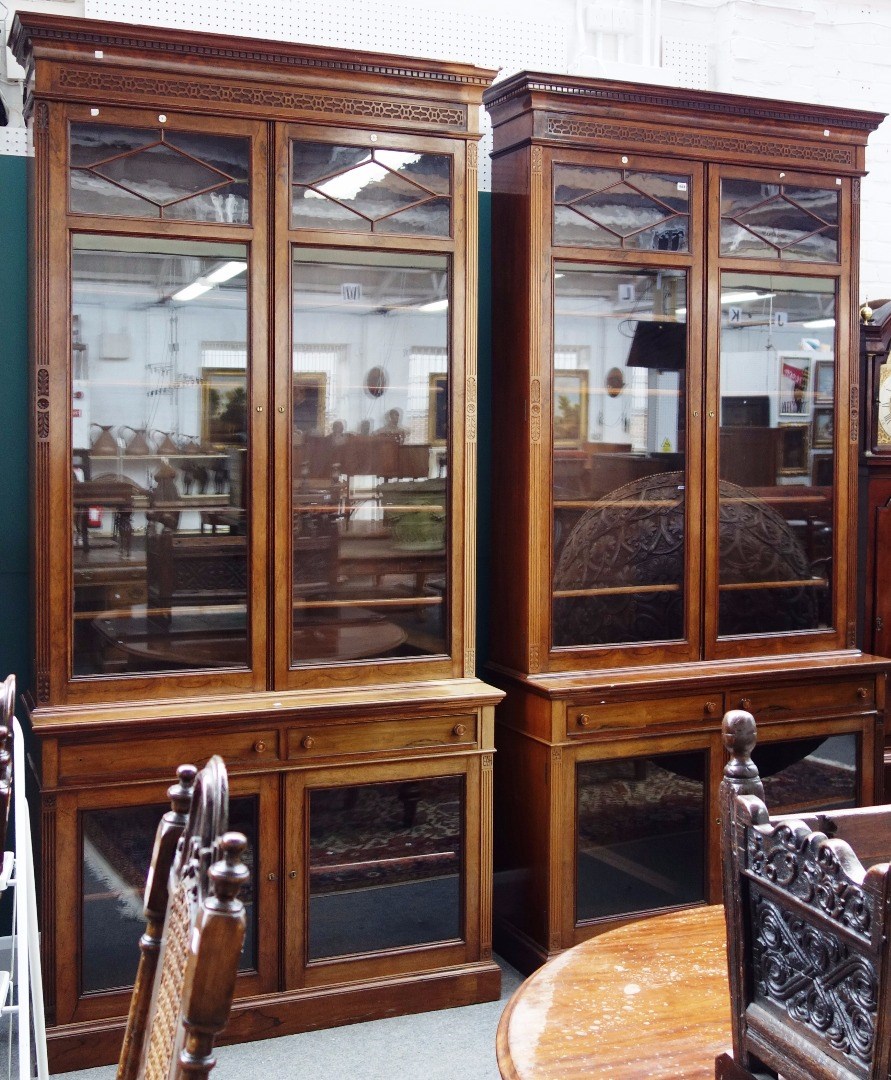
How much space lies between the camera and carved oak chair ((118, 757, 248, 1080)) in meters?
0.95

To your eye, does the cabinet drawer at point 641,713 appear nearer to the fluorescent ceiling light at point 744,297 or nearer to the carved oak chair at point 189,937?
the fluorescent ceiling light at point 744,297

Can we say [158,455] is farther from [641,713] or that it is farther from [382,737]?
[641,713]

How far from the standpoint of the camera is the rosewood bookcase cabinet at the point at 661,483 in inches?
136

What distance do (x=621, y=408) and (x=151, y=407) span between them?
4.59ft

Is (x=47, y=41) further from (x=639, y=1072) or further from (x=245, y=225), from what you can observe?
(x=639, y=1072)

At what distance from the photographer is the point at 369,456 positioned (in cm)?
329

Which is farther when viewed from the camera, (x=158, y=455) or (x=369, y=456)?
(x=369, y=456)

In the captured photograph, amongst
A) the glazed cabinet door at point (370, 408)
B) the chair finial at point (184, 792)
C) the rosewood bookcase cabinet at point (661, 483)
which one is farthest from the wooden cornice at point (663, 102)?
the chair finial at point (184, 792)

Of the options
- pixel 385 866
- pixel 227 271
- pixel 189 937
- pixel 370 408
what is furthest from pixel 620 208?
pixel 189 937

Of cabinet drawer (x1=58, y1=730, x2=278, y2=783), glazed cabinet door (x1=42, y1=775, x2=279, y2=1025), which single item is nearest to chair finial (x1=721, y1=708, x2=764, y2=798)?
cabinet drawer (x1=58, y1=730, x2=278, y2=783)

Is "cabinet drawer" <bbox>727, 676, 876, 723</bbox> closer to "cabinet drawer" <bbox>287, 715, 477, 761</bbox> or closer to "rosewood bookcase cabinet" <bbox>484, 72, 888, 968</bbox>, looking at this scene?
"rosewood bookcase cabinet" <bbox>484, 72, 888, 968</bbox>

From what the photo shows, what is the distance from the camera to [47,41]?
2.85 m

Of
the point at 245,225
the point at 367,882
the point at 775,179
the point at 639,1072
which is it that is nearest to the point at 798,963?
the point at 639,1072

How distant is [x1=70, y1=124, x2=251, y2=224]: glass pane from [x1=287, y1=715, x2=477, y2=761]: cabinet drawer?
1365 mm
